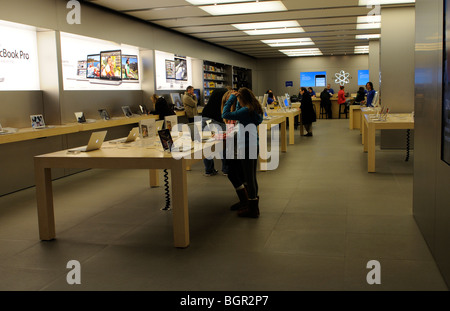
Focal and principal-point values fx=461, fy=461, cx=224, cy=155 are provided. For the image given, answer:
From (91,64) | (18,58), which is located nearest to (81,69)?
(91,64)

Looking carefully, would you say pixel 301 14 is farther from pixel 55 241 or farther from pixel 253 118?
pixel 55 241

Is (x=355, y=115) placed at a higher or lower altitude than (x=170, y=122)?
lower

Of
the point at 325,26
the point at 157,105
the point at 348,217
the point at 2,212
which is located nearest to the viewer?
the point at 348,217

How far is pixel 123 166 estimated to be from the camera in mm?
4090

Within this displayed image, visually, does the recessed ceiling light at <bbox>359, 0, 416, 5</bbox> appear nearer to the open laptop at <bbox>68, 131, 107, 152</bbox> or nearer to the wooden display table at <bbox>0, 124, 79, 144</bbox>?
the wooden display table at <bbox>0, 124, 79, 144</bbox>

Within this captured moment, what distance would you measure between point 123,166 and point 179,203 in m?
0.61

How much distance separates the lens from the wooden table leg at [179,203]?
392 centimetres

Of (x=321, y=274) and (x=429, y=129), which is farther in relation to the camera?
(x=429, y=129)

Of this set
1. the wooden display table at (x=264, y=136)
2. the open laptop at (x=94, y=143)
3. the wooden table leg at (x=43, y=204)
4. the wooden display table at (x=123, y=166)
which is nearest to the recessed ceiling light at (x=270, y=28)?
the wooden display table at (x=264, y=136)

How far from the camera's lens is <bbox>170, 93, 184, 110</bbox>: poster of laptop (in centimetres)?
1265

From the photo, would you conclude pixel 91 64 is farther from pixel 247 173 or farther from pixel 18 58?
pixel 247 173

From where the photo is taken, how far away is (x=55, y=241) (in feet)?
14.1

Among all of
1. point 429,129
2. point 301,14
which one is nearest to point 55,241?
point 429,129

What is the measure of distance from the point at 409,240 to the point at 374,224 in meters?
0.54
